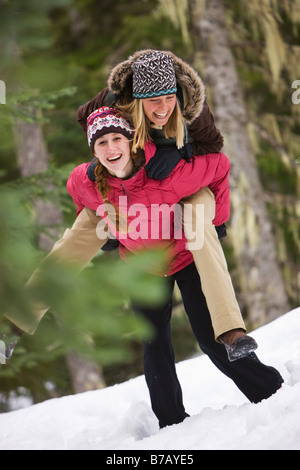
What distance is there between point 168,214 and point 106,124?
642 mm

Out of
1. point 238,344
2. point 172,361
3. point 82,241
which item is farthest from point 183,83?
point 172,361

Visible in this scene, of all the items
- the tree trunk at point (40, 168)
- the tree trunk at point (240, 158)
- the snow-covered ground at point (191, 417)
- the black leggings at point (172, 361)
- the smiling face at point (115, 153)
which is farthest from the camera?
the tree trunk at point (40, 168)

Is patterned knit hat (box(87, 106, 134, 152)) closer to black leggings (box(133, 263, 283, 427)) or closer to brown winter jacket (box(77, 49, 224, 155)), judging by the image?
brown winter jacket (box(77, 49, 224, 155))

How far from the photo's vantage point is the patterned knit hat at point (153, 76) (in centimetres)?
302

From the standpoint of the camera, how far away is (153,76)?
9.89ft

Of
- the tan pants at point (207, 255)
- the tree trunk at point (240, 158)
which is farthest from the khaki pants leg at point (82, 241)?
the tree trunk at point (240, 158)

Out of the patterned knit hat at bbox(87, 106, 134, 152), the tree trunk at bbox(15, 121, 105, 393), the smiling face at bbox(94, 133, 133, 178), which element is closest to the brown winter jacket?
the patterned knit hat at bbox(87, 106, 134, 152)

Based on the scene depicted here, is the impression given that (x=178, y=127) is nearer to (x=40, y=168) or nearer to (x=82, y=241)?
(x=82, y=241)

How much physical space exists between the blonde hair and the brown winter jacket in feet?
0.17

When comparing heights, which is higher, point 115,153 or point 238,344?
point 115,153

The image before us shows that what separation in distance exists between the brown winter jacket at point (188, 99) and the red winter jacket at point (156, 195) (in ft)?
0.31

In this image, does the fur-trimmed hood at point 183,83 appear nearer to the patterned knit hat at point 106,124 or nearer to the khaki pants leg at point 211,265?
the patterned knit hat at point 106,124
